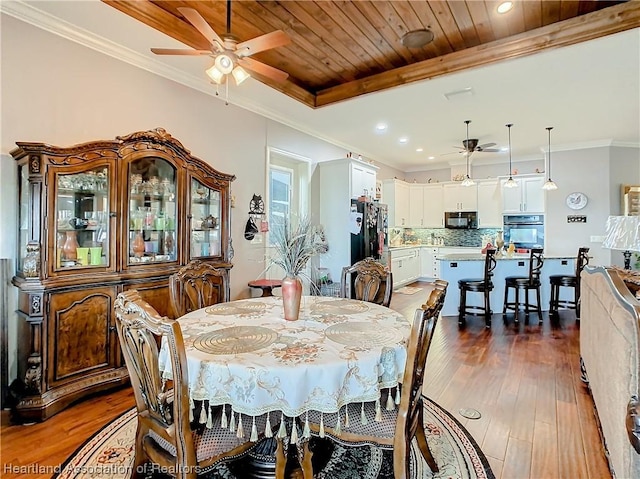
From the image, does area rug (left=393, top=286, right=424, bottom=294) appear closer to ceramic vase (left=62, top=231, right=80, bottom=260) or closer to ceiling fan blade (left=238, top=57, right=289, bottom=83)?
ceiling fan blade (left=238, top=57, right=289, bottom=83)

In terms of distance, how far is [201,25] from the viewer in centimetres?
203

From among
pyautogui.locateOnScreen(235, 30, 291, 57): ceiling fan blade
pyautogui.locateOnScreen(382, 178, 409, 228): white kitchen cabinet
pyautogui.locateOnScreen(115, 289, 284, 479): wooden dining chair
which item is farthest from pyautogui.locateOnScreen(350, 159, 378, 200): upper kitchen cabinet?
pyautogui.locateOnScreen(115, 289, 284, 479): wooden dining chair

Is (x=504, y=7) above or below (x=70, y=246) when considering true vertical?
above

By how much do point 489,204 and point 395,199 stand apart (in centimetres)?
208

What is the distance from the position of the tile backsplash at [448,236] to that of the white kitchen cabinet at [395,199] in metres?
0.78

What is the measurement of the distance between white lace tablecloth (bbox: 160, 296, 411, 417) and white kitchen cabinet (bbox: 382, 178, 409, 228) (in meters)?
6.37

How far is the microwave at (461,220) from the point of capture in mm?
7945

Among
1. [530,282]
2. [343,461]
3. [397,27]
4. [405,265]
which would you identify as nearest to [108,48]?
[397,27]

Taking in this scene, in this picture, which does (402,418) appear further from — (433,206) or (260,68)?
(433,206)

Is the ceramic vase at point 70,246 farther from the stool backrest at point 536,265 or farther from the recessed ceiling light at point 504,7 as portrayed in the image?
the stool backrest at point 536,265

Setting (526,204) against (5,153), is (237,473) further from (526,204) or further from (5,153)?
(526,204)

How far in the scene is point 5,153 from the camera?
2393 mm

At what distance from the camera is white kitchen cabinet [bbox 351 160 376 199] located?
18.0 feet

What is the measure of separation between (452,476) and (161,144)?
3.09 m
